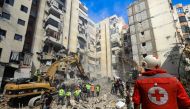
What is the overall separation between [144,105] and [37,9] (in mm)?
33962

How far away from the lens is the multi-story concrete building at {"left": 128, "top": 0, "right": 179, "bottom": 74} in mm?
29905

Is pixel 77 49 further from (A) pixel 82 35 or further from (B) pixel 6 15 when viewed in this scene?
(B) pixel 6 15

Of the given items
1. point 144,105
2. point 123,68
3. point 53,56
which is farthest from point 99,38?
point 144,105

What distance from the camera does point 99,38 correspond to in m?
53.8

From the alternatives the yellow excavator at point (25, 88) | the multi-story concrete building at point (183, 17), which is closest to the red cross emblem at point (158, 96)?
the yellow excavator at point (25, 88)

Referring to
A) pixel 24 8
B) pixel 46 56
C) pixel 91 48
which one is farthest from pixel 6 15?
pixel 91 48

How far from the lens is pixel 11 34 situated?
24.9 meters

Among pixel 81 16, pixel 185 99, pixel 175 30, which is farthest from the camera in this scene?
pixel 81 16

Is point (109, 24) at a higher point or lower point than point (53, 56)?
higher

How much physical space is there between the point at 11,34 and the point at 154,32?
27.2 m

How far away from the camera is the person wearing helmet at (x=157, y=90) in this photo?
2279 mm

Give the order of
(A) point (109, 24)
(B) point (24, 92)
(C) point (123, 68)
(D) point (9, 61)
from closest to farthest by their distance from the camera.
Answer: (B) point (24, 92) < (D) point (9, 61) < (C) point (123, 68) < (A) point (109, 24)

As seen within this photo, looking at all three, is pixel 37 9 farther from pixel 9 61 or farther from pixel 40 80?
pixel 40 80

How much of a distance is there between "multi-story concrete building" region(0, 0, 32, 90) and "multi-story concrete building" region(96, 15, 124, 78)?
24.7m
